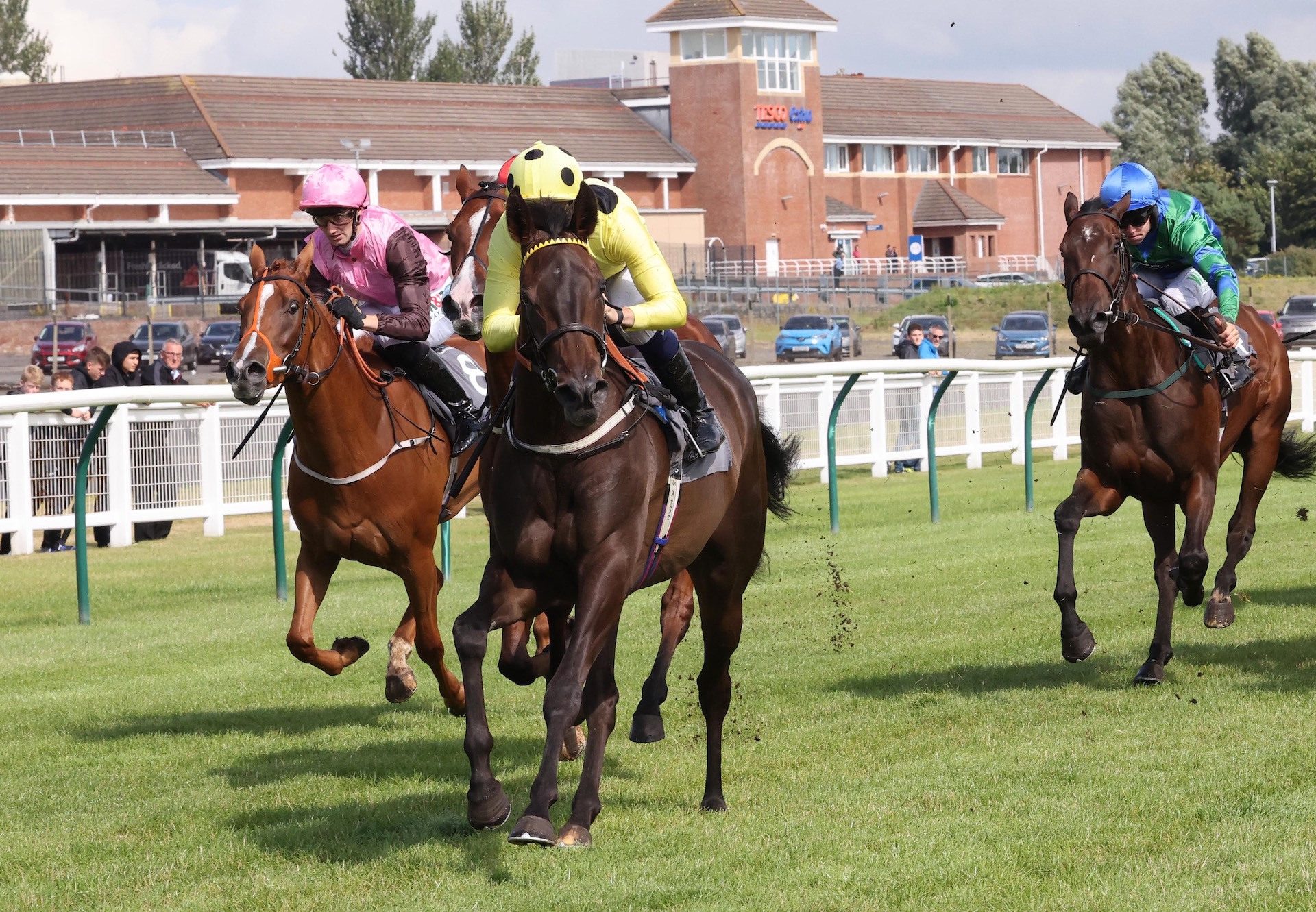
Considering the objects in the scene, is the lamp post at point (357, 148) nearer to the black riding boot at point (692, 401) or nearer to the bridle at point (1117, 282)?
the bridle at point (1117, 282)

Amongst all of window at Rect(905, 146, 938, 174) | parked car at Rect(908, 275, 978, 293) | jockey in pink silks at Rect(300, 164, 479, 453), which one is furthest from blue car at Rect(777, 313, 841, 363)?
window at Rect(905, 146, 938, 174)

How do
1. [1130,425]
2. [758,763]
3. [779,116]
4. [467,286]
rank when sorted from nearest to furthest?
[758,763] → [467,286] → [1130,425] → [779,116]

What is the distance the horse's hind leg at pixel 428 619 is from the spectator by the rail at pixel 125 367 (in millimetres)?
8199

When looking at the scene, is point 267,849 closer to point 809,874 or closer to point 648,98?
point 809,874

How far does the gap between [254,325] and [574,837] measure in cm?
267

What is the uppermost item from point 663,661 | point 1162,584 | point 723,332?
point 723,332

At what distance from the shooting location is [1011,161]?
Result: 8538cm

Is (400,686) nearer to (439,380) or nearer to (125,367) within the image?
(439,380)

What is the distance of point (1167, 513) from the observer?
851 cm

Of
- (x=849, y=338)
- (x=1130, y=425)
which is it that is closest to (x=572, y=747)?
(x=1130, y=425)

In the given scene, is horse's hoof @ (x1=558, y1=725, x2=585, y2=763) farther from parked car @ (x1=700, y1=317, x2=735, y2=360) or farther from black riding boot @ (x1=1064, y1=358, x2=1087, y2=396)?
parked car @ (x1=700, y1=317, x2=735, y2=360)

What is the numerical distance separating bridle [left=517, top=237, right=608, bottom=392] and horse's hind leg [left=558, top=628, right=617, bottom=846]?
0.85m

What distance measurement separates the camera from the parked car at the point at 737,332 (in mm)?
41469

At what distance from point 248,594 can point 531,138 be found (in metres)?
57.2
